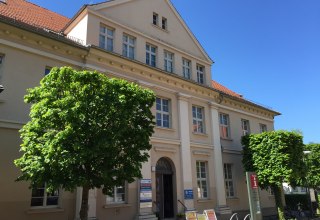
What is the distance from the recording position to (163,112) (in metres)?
17.0

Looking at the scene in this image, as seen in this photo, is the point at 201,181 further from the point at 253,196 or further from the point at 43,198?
the point at 43,198

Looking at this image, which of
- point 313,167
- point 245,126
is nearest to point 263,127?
point 245,126

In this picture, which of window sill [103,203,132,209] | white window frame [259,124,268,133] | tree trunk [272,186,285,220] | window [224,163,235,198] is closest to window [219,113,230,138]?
window [224,163,235,198]

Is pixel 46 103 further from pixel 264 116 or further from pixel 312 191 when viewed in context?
pixel 312 191

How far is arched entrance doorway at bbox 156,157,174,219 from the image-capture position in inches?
618

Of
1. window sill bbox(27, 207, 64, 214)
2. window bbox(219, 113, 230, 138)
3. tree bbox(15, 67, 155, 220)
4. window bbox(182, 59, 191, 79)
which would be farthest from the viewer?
window bbox(219, 113, 230, 138)

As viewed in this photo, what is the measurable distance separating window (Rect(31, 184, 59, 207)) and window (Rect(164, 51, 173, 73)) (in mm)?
9722

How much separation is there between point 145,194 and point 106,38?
318 inches

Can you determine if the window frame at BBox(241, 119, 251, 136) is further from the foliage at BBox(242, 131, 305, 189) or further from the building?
the foliage at BBox(242, 131, 305, 189)

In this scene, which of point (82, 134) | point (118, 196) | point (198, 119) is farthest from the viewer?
point (198, 119)

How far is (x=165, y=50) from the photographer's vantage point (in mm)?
18484

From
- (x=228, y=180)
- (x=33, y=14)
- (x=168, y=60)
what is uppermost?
(x=33, y=14)

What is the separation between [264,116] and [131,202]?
15.5 metres

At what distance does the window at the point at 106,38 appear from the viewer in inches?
608
